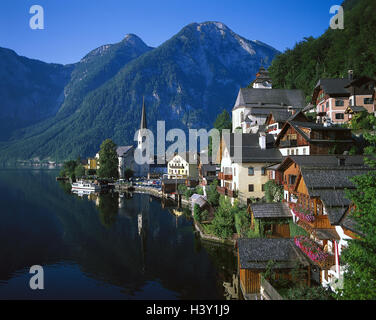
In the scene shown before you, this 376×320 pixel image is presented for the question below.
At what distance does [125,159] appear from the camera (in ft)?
447

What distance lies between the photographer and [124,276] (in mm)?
31266

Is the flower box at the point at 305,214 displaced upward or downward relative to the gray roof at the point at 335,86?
downward

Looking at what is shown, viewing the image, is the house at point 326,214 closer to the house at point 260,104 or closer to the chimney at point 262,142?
the chimney at point 262,142

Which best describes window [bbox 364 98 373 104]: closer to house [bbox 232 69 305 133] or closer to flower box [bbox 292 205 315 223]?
house [bbox 232 69 305 133]

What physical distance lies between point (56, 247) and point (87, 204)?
33.9 m

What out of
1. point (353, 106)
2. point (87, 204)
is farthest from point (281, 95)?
point (87, 204)

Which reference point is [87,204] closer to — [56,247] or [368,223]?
[56,247]

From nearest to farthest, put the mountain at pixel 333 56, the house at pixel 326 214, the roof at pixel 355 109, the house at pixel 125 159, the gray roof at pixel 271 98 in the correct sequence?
the house at pixel 326 214
the roof at pixel 355 109
the mountain at pixel 333 56
the gray roof at pixel 271 98
the house at pixel 125 159

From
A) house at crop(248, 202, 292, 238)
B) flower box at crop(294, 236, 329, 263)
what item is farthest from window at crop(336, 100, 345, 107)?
flower box at crop(294, 236, 329, 263)

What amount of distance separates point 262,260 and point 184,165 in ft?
276

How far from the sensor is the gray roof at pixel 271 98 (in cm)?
7750

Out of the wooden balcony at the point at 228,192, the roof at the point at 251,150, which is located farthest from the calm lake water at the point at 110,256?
the roof at the point at 251,150

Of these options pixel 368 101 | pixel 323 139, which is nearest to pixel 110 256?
pixel 323 139

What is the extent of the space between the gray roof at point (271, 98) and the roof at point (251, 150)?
32.5m
